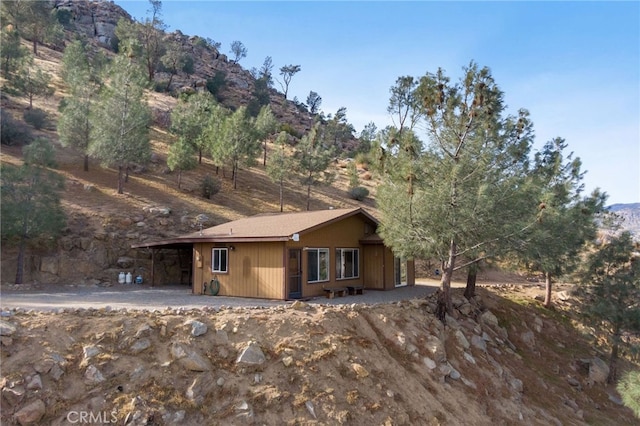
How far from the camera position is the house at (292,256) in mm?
14227

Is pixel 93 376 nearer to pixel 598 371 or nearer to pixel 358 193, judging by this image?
pixel 598 371

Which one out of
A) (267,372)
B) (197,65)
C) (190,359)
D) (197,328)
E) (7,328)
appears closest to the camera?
(7,328)

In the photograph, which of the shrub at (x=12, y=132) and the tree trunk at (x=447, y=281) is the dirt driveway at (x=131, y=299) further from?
the shrub at (x=12, y=132)

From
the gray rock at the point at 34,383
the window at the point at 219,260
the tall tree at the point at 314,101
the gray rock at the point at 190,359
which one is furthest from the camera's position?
the tall tree at the point at 314,101

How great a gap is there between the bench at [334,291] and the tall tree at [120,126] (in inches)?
561

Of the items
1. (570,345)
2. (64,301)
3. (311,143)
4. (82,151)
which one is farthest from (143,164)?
(570,345)

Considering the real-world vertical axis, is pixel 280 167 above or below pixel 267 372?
above

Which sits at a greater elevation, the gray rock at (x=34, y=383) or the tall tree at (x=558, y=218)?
the tall tree at (x=558, y=218)

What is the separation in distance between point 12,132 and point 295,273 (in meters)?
21.0

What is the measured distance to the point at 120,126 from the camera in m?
24.2

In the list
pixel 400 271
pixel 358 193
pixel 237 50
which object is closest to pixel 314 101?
pixel 237 50

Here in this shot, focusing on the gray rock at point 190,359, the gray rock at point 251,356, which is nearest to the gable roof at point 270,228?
the gray rock at point 251,356

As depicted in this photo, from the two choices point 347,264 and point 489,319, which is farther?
point 347,264

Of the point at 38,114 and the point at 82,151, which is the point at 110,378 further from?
the point at 38,114
